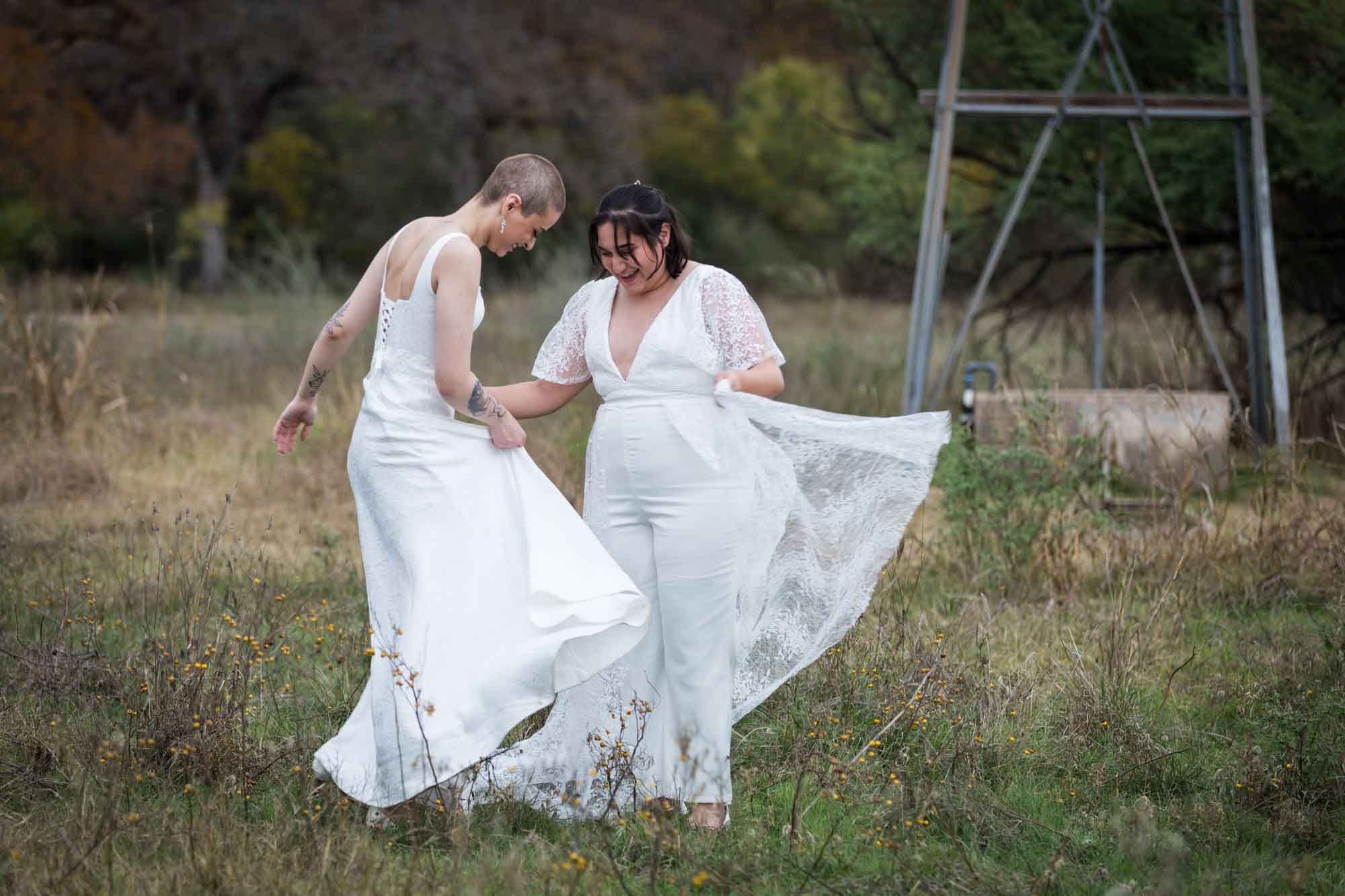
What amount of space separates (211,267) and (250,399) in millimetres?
19941

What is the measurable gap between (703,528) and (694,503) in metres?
0.08

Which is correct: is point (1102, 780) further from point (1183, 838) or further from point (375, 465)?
point (375, 465)

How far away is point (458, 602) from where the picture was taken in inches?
142

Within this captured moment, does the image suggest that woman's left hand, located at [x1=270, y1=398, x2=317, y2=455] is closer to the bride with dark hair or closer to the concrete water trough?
the bride with dark hair

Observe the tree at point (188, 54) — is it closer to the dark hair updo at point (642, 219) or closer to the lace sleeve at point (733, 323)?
the dark hair updo at point (642, 219)

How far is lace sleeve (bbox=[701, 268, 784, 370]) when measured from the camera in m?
3.78

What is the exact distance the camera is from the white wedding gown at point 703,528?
379 centimetres

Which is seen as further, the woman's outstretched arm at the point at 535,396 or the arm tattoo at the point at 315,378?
the woman's outstretched arm at the point at 535,396

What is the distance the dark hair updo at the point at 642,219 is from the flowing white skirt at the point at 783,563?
18.2 inches

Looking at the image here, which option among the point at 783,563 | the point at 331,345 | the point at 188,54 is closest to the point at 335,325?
the point at 331,345

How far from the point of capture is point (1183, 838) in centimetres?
368

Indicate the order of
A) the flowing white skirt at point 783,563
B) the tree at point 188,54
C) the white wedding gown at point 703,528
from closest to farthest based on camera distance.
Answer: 1. the white wedding gown at point 703,528
2. the flowing white skirt at point 783,563
3. the tree at point 188,54

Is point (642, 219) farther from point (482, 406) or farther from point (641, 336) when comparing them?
point (482, 406)

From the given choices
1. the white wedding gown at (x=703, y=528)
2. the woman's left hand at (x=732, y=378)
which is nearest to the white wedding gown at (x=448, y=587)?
the white wedding gown at (x=703, y=528)
